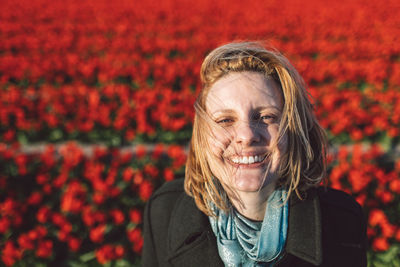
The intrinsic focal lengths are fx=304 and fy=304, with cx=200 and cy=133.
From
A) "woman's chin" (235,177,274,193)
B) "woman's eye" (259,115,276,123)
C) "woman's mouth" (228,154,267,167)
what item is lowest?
"woman's chin" (235,177,274,193)

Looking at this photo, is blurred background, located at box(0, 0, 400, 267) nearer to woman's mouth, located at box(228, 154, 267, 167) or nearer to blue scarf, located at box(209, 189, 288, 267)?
woman's mouth, located at box(228, 154, 267, 167)

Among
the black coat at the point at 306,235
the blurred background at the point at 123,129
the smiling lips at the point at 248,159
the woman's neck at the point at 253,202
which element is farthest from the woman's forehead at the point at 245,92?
the blurred background at the point at 123,129

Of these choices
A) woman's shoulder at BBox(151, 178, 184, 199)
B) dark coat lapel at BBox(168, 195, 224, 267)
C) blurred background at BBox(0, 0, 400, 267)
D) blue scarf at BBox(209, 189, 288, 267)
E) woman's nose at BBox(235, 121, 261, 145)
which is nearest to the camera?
woman's nose at BBox(235, 121, 261, 145)

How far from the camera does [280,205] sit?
126 cm

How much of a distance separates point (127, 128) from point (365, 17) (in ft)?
26.7

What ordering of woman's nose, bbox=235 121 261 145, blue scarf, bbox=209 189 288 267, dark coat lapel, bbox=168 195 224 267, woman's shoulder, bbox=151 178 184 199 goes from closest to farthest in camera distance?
woman's nose, bbox=235 121 261 145 < blue scarf, bbox=209 189 288 267 < dark coat lapel, bbox=168 195 224 267 < woman's shoulder, bbox=151 178 184 199

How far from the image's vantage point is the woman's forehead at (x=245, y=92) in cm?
112

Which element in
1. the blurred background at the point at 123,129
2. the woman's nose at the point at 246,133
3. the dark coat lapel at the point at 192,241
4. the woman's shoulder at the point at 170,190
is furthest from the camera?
the blurred background at the point at 123,129

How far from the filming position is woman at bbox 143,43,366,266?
1146 millimetres

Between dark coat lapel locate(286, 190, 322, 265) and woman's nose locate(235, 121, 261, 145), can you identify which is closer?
woman's nose locate(235, 121, 261, 145)

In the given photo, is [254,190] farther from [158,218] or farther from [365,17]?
[365,17]

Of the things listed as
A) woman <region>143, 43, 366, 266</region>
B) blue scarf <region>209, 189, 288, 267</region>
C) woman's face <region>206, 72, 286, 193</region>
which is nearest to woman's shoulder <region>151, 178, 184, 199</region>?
woman <region>143, 43, 366, 266</region>

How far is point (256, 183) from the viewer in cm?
118

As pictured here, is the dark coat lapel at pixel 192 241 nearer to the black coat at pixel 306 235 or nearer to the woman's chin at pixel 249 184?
the black coat at pixel 306 235
